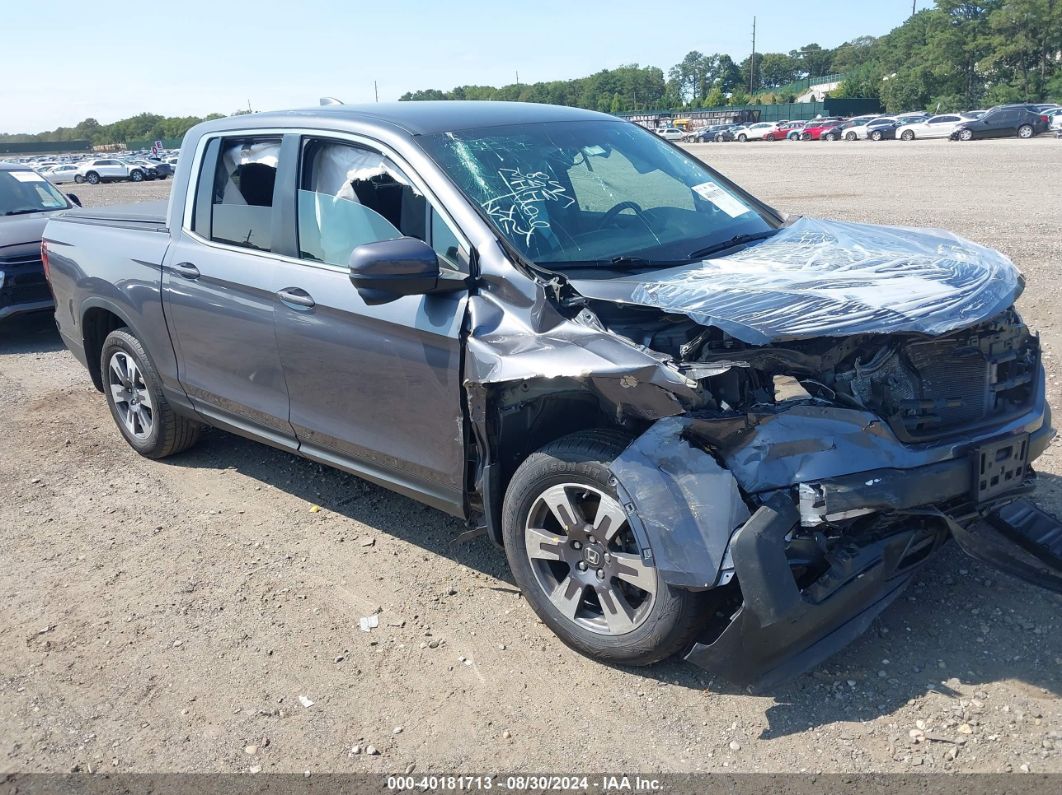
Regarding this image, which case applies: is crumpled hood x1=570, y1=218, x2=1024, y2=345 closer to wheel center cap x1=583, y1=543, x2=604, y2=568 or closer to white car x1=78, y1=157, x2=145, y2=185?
wheel center cap x1=583, y1=543, x2=604, y2=568

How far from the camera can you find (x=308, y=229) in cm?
417

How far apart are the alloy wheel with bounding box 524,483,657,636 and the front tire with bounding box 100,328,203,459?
2.93m

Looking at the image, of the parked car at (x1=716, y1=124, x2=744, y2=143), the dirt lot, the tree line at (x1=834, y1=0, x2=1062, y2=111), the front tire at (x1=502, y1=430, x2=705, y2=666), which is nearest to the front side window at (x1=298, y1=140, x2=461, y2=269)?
the front tire at (x1=502, y1=430, x2=705, y2=666)

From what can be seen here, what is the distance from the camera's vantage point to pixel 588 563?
3.36 meters

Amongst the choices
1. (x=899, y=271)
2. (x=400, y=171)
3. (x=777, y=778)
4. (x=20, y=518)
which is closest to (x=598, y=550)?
(x=777, y=778)

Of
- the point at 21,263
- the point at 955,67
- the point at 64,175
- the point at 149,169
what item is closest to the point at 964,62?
the point at 955,67

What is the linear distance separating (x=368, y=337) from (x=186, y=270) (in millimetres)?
1507

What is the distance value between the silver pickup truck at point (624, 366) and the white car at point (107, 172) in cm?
5346

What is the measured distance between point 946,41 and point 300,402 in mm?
82776

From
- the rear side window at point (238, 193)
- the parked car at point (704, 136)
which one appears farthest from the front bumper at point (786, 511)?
the parked car at point (704, 136)

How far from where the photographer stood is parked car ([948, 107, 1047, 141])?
132ft

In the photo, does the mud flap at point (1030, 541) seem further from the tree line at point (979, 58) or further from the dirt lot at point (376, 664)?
the tree line at point (979, 58)

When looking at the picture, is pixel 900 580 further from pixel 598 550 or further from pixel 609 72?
pixel 609 72

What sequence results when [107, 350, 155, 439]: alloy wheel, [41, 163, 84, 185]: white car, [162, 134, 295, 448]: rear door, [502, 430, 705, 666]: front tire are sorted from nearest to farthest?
[502, 430, 705, 666]: front tire, [162, 134, 295, 448]: rear door, [107, 350, 155, 439]: alloy wheel, [41, 163, 84, 185]: white car
